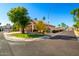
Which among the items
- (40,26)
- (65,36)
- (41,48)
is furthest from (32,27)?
(65,36)

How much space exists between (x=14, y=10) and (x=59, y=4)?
29.7 inches

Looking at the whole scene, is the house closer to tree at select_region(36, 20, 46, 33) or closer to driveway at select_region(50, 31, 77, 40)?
tree at select_region(36, 20, 46, 33)

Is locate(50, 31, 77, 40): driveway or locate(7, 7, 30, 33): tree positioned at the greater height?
locate(7, 7, 30, 33): tree

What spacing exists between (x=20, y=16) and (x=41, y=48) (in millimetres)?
646

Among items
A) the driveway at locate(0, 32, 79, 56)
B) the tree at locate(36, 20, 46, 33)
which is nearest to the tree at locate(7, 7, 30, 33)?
the tree at locate(36, 20, 46, 33)

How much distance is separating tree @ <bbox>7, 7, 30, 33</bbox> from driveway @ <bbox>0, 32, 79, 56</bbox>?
0.30m

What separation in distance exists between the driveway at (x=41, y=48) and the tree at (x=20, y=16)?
0.98 feet

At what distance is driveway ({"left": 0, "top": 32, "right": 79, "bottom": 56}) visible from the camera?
5.14 metres

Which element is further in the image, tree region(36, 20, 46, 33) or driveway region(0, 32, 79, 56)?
tree region(36, 20, 46, 33)

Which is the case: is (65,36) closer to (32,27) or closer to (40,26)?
(40,26)

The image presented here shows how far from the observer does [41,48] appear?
17.1 ft

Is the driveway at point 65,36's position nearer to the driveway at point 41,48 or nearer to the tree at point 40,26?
the driveway at point 41,48

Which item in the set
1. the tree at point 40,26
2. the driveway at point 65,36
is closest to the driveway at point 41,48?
the driveway at point 65,36

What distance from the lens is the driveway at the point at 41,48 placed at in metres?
5.14
